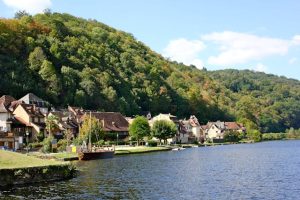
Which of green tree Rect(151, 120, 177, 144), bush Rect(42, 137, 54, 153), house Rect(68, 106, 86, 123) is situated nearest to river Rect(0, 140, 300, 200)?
bush Rect(42, 137, 54, 153)

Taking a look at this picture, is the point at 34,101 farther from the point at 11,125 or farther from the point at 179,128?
the point at 179,128

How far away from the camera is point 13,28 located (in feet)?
604

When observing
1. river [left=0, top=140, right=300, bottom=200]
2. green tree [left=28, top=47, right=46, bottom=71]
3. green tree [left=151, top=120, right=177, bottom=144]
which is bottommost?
river [left=0, top=140, right=300, bottom=200]

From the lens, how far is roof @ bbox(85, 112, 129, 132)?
447 ft

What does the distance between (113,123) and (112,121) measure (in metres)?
1.32

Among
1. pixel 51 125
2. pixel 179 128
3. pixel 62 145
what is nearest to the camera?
pixel 62 145

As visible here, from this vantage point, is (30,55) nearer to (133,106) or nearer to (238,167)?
(133,106)

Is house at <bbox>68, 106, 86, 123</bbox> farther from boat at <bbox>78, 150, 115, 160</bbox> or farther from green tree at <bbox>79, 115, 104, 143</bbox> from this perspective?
boat at <bbox>78, 150, 115, 160</bbox>

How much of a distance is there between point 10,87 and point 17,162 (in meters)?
108

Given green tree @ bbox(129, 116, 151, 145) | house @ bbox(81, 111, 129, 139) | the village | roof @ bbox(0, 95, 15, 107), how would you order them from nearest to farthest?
1. the village
2. roof @ bbox(0, 95, 15, 107)
3. green tree @ bbox(129, 116, 151, 145)
4. house @ bbox(81, 111, 129, 139)

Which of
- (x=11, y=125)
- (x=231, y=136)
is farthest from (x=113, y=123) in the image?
(x=231, y=136)

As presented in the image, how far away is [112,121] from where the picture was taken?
465 feet

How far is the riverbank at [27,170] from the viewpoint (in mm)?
45281

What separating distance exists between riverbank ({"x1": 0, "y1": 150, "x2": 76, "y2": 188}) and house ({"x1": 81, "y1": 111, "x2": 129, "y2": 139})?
80.8m
